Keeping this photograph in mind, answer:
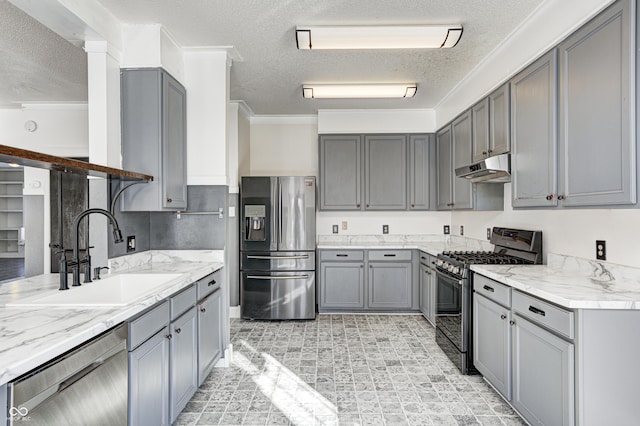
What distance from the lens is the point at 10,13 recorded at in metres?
2.25

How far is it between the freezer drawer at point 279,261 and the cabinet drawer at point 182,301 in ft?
5.82

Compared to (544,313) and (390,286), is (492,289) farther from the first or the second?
(390,286)

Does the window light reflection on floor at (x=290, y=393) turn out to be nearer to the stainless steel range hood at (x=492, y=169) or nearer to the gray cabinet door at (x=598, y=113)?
the gray cabinet door at (x=598, y=113)

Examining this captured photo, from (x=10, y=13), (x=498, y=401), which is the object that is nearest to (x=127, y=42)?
(x=10, y=13)

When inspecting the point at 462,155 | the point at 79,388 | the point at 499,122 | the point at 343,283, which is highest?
the point at 499,122

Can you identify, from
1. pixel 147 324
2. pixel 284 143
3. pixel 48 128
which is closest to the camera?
pixel 147 324

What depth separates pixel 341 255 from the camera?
4320 millimetres

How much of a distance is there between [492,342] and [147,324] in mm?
2204

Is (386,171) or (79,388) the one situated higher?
(386,171)

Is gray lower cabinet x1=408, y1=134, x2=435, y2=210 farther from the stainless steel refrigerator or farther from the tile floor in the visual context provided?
the tile floor

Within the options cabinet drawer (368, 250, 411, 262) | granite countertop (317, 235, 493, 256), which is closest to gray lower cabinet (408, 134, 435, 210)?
granite countertop (317, 235, 493, 256)

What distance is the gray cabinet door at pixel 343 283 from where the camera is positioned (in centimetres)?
431

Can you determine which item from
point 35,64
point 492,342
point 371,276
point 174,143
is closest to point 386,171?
point 371,276

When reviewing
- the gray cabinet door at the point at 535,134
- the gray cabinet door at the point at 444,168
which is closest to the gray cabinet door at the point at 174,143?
the gray cabinet door at the point at 535,134
